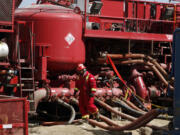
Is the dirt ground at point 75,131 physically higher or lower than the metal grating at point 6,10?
lower

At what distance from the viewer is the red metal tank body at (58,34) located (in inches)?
416

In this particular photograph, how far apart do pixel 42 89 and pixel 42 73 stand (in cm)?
47

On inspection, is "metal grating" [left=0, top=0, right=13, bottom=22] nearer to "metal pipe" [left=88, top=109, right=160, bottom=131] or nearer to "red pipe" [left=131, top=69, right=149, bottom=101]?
"metal pipe" [left=88, top=109, right=160, bottom=131]

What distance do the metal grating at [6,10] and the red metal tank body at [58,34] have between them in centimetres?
101

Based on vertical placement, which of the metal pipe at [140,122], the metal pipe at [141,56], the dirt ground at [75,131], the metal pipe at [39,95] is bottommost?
the dirt ground at [75,131]

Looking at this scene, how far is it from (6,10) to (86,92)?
125 inches

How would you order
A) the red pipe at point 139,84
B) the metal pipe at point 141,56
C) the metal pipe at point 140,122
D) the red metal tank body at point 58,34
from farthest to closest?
the red pipe at point 139,84 < the metal pipe at point 141,56 < the red metal tank body at point 58,34 < the metal pipe at point 140,122

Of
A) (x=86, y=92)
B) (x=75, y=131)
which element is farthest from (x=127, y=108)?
(x=75, y=131)

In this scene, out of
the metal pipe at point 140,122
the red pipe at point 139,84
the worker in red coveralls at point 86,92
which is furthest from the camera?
the red pipe at point 139,84

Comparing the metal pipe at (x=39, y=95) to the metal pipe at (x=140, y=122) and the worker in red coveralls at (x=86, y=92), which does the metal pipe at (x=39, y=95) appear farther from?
the metal pipe at (x=140, y=122)

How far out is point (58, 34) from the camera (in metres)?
10.6

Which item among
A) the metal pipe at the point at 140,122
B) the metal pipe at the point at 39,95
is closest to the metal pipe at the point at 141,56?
the metal pipe at the point at 39,95

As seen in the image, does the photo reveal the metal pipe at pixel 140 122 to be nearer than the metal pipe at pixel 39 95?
Yes

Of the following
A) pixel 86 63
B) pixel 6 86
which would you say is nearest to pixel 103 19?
pixel 86 63
